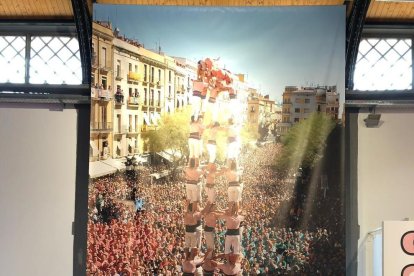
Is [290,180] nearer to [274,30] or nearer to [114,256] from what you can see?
[274,30]

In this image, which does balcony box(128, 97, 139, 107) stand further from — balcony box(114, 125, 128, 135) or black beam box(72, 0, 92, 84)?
black beam box(72, 0, 92, 84)

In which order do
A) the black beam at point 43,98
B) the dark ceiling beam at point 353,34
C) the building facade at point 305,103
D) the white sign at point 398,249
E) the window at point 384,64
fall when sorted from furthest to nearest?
1. the window at point 384,64
2. the black beam at point 43,98
3. the building facade at point 305,103
4. the dark ceiling beam at point 353,34
5. the white sign at point 398,249

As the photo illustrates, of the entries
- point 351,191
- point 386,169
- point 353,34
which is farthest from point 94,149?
point 386,169

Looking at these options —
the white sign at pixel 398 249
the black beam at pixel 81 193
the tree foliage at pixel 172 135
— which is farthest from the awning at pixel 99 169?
the white sign at pixel 398 249

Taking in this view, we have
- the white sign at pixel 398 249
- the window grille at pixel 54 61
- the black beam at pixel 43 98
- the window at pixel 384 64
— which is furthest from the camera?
the window grille at pixel 54 61

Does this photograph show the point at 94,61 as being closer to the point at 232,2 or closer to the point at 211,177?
the point at 232,2

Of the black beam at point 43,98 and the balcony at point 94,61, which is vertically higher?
the balcony at point 94,61

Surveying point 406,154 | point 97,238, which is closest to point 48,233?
point 97,238

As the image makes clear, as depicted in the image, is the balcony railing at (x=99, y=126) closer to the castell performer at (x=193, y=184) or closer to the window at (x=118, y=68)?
the window at (x=118, y=68)
